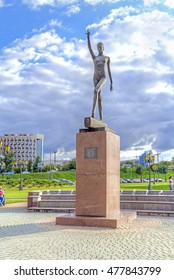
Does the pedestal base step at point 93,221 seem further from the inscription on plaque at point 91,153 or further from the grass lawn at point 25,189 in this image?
the grass lawn at point 25,189

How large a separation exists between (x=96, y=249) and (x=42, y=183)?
148ft

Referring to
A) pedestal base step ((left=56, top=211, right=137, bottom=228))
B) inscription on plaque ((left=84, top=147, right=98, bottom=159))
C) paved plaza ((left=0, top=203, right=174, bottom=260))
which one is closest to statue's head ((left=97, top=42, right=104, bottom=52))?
inscription on plaque ((left=84, top=147, right=98, bottom=159))

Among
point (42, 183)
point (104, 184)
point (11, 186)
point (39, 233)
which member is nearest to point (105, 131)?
point (104, 184)

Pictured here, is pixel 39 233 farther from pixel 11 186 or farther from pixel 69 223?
pixel 11 186

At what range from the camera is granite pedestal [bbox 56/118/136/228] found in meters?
12.1

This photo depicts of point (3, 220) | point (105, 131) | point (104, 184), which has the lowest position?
point (3, 220)

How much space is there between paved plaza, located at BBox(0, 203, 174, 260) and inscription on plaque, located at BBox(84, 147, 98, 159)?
8.30 feet

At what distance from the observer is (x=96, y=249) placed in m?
8.15

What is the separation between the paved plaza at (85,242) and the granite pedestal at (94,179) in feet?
2.02

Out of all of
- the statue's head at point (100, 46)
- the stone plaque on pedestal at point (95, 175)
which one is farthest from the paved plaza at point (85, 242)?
the statue's head at point (100, 46)

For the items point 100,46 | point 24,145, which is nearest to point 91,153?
point 100,46

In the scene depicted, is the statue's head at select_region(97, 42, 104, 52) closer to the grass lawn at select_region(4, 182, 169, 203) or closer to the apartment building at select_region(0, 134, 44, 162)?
the grass lawn at select_region(4, 182, 169, 203)

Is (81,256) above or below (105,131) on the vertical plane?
below

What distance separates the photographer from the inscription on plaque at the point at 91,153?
12.5 metres
